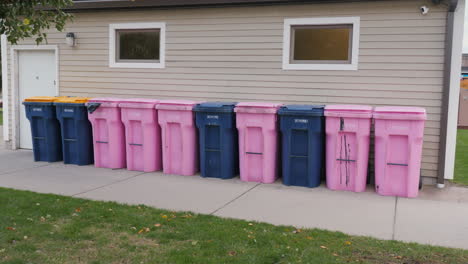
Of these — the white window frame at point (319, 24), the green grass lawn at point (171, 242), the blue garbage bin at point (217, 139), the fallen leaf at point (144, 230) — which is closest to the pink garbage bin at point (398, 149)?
the white window frame at point (319, 24)

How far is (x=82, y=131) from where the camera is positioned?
8.55 meters

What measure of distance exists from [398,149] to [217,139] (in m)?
2.70

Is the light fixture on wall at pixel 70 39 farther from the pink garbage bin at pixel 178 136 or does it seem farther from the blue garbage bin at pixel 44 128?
the pink garbage bin at pixel 178 136

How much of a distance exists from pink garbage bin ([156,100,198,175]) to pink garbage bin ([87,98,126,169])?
883 mm

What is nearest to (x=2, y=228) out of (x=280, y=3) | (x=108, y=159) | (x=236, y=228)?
(x=236, y=228)

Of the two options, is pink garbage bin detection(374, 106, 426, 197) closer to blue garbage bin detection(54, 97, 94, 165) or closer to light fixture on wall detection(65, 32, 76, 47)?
blue garbage bin detection(54, 97, 94, 165)

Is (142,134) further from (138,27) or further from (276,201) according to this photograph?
(276,201)

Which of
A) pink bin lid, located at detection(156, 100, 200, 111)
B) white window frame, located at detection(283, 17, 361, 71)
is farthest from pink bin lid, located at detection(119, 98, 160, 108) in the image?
white window frame, located at detection(283, 17, 361, 71)

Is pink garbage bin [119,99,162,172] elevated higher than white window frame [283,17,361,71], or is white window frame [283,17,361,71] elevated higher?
white window frame [283,17,361,71]

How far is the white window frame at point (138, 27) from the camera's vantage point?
894 cm

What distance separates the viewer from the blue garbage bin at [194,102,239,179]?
7.44m

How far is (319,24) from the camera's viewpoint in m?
7.84

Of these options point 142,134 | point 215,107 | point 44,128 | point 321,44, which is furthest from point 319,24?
point 44,128

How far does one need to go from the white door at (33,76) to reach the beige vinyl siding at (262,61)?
36 cm
